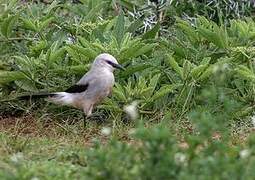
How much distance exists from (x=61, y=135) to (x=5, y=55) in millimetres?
1389

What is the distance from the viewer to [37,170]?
4895mm

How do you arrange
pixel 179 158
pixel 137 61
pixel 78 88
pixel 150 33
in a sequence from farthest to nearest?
pixel 150 33 < pixel 137 61 < pixel 78 88 < pixel 179 158

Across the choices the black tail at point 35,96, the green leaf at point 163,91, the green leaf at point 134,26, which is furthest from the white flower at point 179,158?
the green leaf at point 134,26

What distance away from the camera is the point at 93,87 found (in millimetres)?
6797

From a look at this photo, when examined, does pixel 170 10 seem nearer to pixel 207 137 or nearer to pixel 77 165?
pixel 77 165

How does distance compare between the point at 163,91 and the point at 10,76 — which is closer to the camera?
the point at 163,91

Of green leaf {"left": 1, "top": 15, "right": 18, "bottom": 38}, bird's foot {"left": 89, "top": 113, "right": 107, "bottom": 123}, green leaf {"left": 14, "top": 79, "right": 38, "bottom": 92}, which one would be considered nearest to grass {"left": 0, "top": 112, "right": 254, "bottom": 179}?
bird's foot {"left": 89, "top": 113, "right": 107, "bottom": 123}

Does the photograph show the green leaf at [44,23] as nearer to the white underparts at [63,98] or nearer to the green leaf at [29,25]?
the green leaf at [29,25]

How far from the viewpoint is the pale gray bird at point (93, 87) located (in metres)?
6.76

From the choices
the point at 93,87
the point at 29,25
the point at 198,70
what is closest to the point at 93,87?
the point at 93,87

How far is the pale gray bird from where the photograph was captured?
676 cm

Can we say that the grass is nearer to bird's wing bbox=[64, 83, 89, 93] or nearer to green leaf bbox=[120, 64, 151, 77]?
bird's wing bbox=[64, 83, 89, 93]

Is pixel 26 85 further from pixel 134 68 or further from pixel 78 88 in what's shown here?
pixel 134 68

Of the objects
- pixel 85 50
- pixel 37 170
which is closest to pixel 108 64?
pixel 85 50
